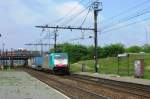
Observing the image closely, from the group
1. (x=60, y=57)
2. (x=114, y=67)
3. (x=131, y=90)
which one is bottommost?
(x=131, y=90)

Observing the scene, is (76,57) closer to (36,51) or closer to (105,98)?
(36,51)

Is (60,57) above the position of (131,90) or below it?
above

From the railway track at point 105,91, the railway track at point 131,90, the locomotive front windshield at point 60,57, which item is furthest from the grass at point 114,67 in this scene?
the railway track at point 105,91

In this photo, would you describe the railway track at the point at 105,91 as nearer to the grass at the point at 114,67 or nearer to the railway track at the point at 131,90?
the railway track at the point at 131,90

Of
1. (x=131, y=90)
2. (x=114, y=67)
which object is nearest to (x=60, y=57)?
(x=114, y=67)

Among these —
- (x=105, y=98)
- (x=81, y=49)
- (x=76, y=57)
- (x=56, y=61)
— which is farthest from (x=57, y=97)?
(x=81, y=49)

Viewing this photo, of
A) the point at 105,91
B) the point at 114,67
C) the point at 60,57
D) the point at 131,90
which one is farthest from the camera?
the point at 114,67

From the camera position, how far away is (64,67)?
6862 cm

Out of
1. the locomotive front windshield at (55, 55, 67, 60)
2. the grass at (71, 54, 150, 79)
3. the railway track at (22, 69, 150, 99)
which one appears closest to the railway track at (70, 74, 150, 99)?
the railway track at (22, 69, 150, 99)

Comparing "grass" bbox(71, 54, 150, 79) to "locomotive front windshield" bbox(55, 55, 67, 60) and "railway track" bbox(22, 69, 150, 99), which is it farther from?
"railway track" bbox(22, 69, 150, 99)

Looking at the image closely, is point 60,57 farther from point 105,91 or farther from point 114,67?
point 105,91

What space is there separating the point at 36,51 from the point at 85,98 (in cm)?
14071

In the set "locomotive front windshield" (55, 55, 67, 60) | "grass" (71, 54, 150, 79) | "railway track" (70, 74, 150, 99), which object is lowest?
"railway track" (70, 74, 150, 99)

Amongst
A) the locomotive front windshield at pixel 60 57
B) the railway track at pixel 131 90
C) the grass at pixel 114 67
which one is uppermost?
the locomotive front windshield at pixel 60 57
